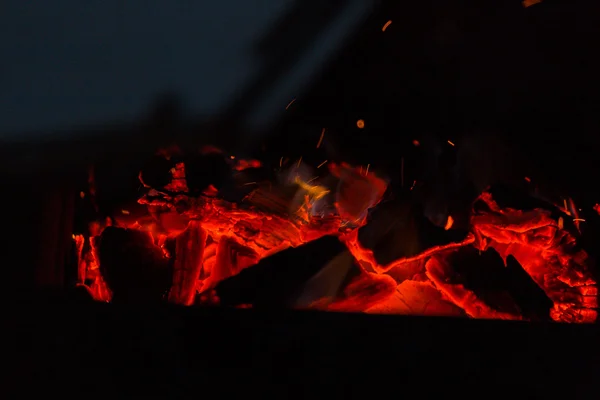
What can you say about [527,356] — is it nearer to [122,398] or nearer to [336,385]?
[336,385]

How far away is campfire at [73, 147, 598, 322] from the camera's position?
3.72 ft

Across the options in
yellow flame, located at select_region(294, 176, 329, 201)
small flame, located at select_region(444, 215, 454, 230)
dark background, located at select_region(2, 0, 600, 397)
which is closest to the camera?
dark background, located at select_region(2, 0, 600, 397)

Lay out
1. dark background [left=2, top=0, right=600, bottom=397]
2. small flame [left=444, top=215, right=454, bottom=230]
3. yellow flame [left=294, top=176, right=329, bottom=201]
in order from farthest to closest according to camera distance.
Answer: yellow flame [left=294, top=176, right=329, bottom=201]
small flame [left=444, top=215, right=454, bottom=230]
dark background [left=2, top=0, right=600, bottom=397]

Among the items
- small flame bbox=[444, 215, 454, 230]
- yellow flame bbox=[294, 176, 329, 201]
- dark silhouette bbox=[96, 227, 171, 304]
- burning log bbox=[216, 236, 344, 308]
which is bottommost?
small flame bbox=[444, 215, 454, 230]

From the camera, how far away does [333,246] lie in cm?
122

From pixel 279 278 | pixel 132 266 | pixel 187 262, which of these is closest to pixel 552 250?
pixel 279 278

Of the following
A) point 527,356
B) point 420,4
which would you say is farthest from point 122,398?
point 420,4

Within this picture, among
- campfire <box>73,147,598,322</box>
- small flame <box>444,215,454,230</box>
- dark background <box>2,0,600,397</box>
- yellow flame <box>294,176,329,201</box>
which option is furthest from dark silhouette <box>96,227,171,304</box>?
small flame <box>444,215,454,230</box>

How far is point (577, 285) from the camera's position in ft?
3.74

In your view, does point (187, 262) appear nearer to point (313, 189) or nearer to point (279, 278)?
point (279, 278)

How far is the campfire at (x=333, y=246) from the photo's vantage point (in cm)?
113

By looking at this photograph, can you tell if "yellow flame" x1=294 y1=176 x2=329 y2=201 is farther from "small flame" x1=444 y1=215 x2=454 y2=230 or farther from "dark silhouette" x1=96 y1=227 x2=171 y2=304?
"dark silhouette" x1=96 y1=227 x2=171 y2=304

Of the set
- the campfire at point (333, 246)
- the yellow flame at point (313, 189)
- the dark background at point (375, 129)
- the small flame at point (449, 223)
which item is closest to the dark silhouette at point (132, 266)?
the campfire at point (333, 246)

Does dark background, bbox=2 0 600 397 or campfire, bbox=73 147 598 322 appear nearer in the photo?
dark background, bbox=2 0 600 397
